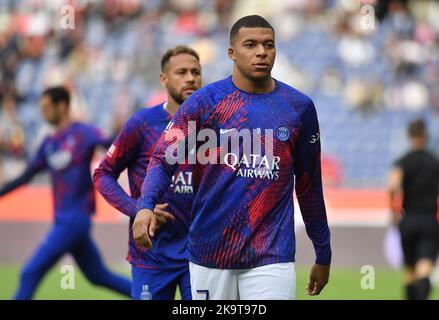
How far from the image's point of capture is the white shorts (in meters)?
5.34

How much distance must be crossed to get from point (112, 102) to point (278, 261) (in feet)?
49.6

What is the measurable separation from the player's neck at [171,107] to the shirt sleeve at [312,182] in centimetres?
154

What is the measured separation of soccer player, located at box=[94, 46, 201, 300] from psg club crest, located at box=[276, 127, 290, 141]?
133cm

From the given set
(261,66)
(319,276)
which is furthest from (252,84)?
(319,276)

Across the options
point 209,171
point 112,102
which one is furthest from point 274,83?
point 112,102

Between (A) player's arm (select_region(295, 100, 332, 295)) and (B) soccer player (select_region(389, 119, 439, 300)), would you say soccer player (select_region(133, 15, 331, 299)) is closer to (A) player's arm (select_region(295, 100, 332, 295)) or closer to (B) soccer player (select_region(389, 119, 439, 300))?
(A) player's arm (select_region(295, 100, 332, 295))

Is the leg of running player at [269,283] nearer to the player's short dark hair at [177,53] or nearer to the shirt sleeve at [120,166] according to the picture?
the shirt sleeve at [120,166]

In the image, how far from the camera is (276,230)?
17.8ft

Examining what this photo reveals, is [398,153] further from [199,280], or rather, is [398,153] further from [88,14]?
[199,280]

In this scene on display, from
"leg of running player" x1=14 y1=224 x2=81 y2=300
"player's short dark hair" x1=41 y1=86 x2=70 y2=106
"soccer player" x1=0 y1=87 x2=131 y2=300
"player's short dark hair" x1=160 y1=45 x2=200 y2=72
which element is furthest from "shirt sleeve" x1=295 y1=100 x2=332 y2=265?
"player's short dark hair" x1=41 y1=86 x2=70 y2=106

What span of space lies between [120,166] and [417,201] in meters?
5.22

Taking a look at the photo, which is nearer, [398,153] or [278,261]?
[278,261]

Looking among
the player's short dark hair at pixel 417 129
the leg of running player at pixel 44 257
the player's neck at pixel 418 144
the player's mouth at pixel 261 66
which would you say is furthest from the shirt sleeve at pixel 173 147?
the player's neck at pixel 418 144

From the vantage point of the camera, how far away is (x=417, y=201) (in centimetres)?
1109
